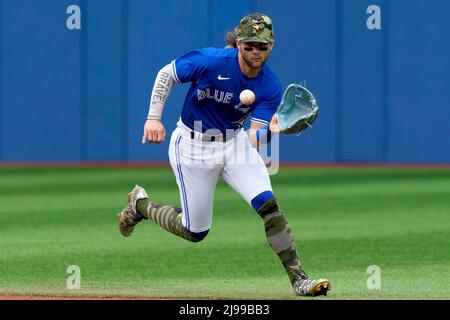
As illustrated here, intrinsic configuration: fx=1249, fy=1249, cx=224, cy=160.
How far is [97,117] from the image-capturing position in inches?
945

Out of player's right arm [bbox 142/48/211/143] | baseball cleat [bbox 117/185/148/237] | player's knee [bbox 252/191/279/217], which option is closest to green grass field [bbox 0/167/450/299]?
baseball cleat [bbox 117/185/148/237]

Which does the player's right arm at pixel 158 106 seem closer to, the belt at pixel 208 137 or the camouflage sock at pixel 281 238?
the belt at pixel 208 137

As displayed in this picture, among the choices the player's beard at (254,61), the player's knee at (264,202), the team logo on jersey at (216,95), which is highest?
the player's beard at (254,61)

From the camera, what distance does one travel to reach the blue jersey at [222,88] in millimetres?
9109

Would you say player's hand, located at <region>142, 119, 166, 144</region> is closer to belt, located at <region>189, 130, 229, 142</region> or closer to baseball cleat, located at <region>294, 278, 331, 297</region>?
belt, located at <region>189, 130, 229, 142</region>

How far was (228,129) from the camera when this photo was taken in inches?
369

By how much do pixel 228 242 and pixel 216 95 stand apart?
4100 millimetres

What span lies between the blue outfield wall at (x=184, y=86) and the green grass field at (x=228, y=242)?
315cm

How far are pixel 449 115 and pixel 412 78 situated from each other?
101 centimetres

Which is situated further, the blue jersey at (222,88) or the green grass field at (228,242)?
the green grass field at (228,242)

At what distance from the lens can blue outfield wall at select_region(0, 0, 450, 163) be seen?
23.7 m

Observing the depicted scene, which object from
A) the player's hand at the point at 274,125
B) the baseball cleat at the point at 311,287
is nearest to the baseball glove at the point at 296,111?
the player's hand at the point at 274,125
